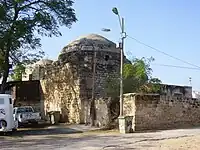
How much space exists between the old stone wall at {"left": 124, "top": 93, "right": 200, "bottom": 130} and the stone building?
339 inches

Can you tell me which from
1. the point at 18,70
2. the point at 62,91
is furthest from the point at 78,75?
the point at 18,70

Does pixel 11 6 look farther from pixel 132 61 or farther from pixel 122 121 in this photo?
pixel 122 121

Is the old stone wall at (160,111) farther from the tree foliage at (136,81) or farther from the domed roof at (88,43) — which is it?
the domed roof at (88,43)

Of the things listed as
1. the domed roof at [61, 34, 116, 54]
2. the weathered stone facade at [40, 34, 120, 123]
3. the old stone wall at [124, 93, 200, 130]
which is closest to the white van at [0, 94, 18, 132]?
the old stone wall at [124, 93, 200, 130]

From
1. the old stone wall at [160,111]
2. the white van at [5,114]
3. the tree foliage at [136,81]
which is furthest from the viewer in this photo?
the tree foliage at [136,81]

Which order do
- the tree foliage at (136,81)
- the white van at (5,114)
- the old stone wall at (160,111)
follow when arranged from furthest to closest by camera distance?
the tree foliage at (136,81) → the old stone wall at (160,111) → the white van at (5,114)

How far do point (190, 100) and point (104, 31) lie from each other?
7.49m

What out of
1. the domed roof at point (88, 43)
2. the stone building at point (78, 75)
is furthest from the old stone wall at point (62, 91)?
the domed roof at point (88, 43)

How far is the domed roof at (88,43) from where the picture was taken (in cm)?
3477

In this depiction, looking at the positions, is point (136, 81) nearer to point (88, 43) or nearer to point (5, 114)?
point (88, 43)

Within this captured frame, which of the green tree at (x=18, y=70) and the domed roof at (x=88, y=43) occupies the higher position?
the domed roof at (x=88, y=43)

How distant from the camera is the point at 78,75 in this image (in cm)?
3303

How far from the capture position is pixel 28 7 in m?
30.6

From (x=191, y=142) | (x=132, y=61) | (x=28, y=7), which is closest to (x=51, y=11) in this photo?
(x=28, y=7)
